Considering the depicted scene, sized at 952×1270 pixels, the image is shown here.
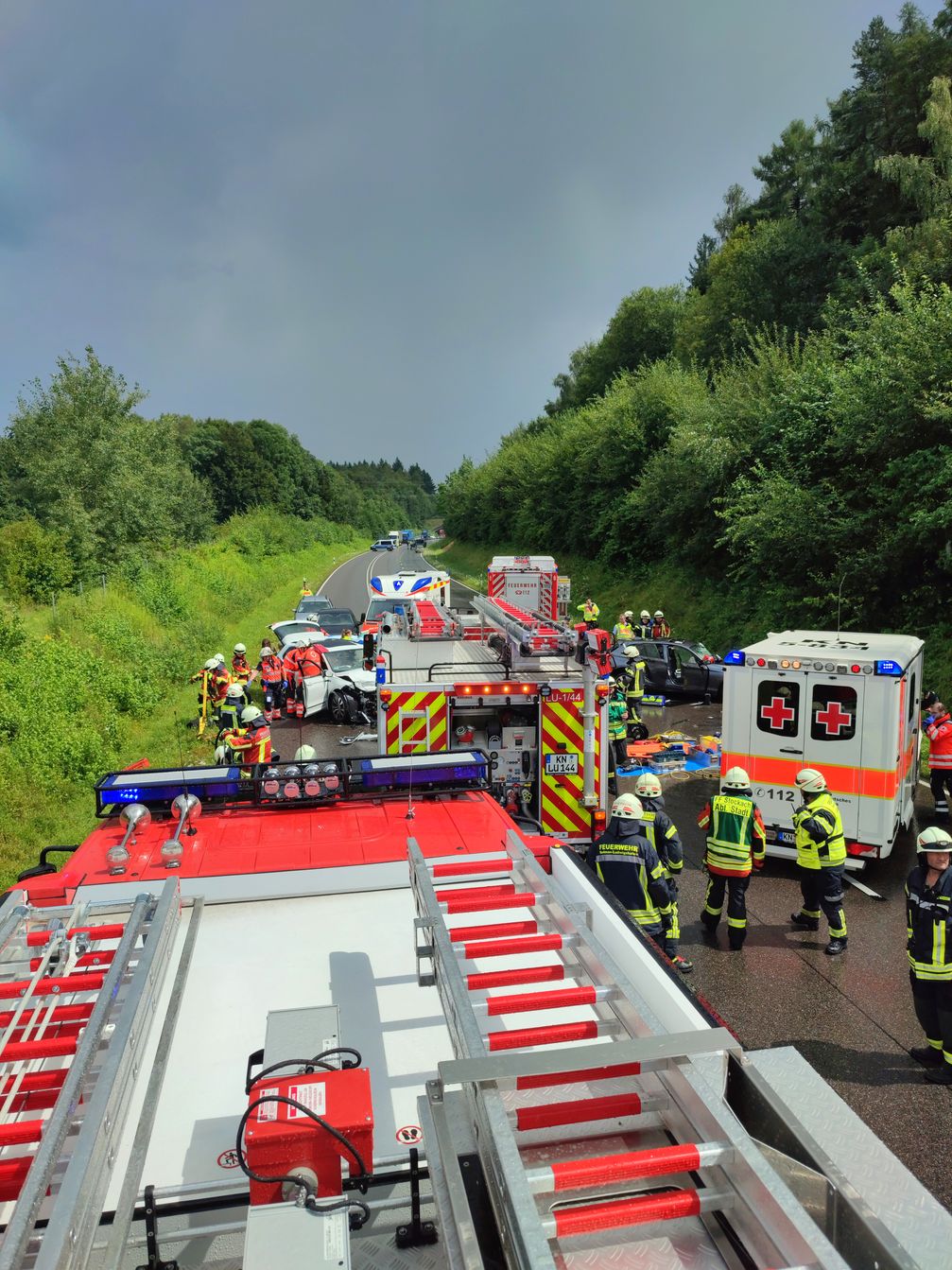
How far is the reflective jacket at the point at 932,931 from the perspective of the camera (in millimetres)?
5852

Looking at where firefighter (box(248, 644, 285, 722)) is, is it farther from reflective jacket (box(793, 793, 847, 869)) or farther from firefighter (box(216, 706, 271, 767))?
reflective jacket (box(793, 793, 847, 869))

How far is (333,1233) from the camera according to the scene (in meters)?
1.96

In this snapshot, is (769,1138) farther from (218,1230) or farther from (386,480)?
(386,480)

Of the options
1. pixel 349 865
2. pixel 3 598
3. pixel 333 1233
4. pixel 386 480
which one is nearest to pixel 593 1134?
pixel 333 1233

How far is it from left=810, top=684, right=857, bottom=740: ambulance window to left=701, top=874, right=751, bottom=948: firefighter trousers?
2264 mm

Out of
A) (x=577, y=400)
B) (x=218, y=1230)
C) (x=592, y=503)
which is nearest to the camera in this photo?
(x=218, y=1230)

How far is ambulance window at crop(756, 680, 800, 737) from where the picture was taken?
9.48 m

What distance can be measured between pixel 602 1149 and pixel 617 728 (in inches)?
417

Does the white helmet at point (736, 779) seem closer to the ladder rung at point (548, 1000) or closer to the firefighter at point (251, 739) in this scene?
the ladder rung at point (548, 1000)

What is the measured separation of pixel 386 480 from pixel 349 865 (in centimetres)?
19451

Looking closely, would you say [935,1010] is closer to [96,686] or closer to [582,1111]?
[582,1111]

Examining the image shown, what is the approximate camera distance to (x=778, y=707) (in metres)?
9.60

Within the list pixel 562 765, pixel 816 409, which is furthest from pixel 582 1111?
pixel 816 409

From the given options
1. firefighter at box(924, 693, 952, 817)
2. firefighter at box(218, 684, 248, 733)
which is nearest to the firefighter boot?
firefighter at box(924, 693, 952, 817)
